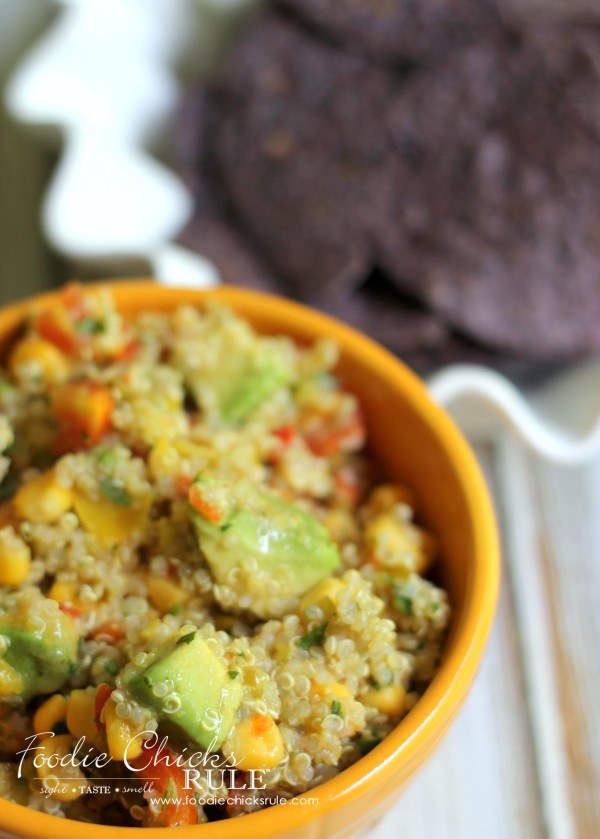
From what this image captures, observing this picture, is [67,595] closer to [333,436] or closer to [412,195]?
[333,436]

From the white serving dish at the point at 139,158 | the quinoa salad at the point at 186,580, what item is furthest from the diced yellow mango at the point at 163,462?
the white serving dish at the point at 139,158

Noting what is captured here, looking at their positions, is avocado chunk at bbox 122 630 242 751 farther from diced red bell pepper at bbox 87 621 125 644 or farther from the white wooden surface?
the white wooden surface

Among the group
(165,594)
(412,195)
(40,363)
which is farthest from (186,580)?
(412,195)

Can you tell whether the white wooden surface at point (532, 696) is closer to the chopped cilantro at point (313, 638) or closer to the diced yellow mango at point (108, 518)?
the chopped cilantro at point (313, 638)

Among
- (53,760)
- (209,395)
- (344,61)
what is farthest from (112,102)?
(53,760)

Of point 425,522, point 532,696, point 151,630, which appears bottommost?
point 532,696
